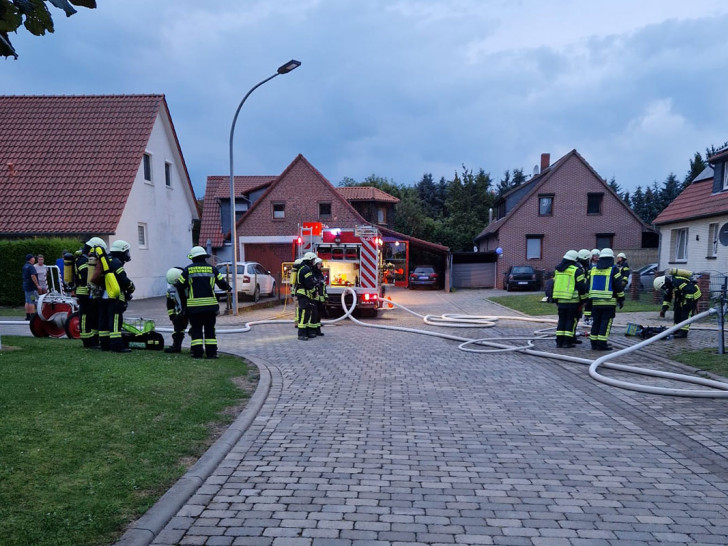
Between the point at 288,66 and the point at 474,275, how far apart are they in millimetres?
21809

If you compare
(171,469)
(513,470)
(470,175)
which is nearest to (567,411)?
(513,470)

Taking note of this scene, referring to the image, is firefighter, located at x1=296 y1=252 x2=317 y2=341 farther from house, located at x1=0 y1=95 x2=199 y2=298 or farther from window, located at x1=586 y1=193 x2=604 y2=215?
window, located at x1=586 y1=193 x2=604 y2=215

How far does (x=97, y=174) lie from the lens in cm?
1966

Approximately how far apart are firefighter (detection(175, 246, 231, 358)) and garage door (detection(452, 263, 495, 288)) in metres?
25.5

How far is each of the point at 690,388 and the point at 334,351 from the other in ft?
18.2

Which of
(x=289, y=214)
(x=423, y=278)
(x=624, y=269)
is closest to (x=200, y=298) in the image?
(x=624, y=269)

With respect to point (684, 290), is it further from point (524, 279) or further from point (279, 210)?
point (279, 210)

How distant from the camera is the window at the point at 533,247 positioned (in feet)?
102

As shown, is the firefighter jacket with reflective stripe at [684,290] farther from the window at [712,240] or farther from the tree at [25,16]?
the tree at [25,16]

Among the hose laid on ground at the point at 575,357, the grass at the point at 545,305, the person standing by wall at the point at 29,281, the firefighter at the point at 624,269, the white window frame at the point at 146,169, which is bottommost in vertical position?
the hose laid on ground at the point at 575,357

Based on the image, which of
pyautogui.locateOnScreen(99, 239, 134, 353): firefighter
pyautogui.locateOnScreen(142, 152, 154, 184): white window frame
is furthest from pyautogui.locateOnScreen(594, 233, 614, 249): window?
pyautogui.locateOnScreen(99, 239, 134, 353): firefighter

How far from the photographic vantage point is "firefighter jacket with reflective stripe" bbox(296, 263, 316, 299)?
34.9 feet

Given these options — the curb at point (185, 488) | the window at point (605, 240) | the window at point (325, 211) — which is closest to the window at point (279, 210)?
the window at point (325, 211)

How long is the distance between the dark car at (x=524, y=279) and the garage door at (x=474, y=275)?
378cm
